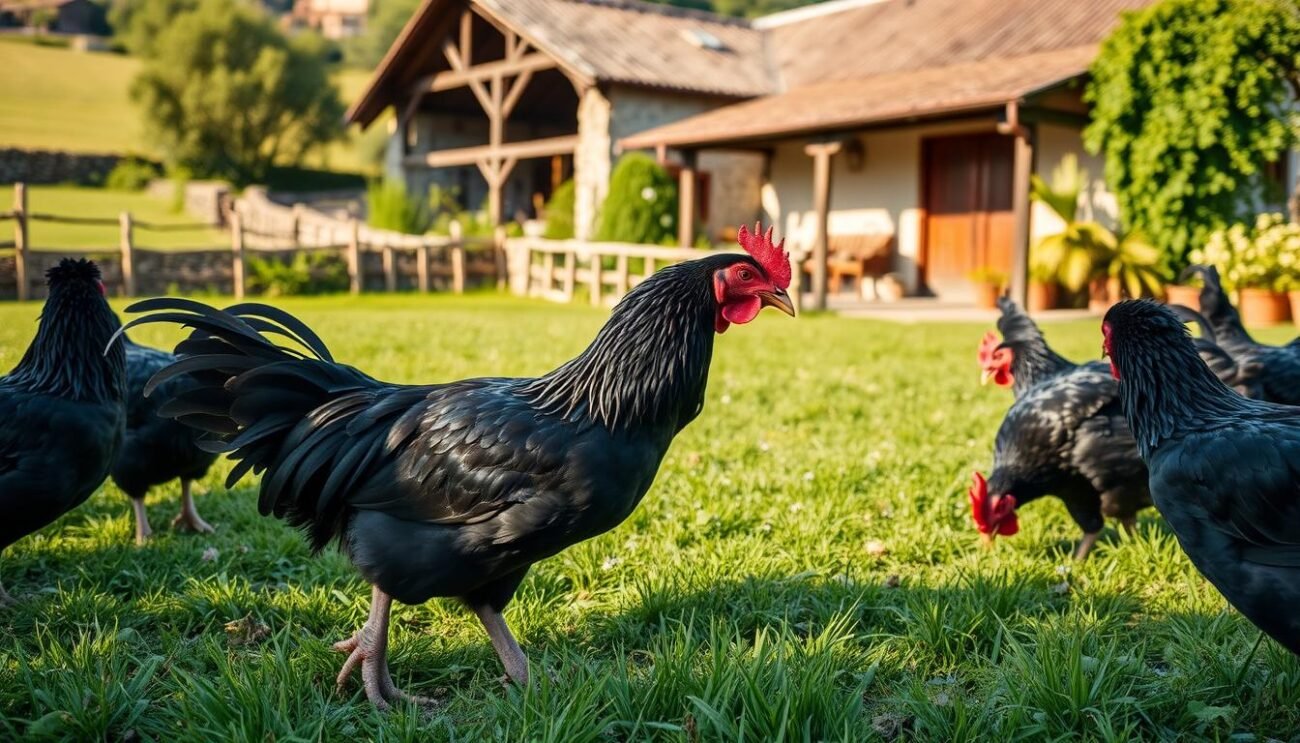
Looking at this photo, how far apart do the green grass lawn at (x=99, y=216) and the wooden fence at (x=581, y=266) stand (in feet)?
33.7

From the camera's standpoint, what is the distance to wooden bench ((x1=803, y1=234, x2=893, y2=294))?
20828 mm

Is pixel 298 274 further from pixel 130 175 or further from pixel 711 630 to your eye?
pixel 130 175

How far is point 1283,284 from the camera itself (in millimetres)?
13250

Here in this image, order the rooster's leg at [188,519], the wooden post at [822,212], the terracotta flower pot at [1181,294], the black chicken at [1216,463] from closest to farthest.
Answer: the black chicken at [1216,463], the rooster's leg at [188,519], the terracotta flower pot at [1181,294], the wooden post at [822,212]

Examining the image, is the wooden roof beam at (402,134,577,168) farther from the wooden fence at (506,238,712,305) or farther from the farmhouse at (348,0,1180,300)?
the wooden fence at (506,238,712,305)

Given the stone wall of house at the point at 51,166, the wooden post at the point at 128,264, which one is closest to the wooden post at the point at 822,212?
the wooden post at the point at 128,264

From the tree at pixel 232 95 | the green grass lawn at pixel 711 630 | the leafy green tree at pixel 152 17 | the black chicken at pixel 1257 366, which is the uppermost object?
the leafy green tree at pixel 152 17

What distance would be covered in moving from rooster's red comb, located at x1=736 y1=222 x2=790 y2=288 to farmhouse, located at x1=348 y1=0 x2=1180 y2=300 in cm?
1332

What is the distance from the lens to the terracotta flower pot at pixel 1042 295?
16.0m

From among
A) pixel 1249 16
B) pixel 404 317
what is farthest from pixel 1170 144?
pixel 404 317

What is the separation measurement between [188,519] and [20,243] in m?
16.8

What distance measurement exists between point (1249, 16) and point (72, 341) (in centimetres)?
1643

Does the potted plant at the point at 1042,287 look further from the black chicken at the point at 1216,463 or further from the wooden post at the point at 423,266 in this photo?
the black chicken at the point at 1216,463

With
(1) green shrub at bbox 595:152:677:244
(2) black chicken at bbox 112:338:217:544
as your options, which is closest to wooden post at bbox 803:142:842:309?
(1) green shrub at bbox 595:152:677:244
